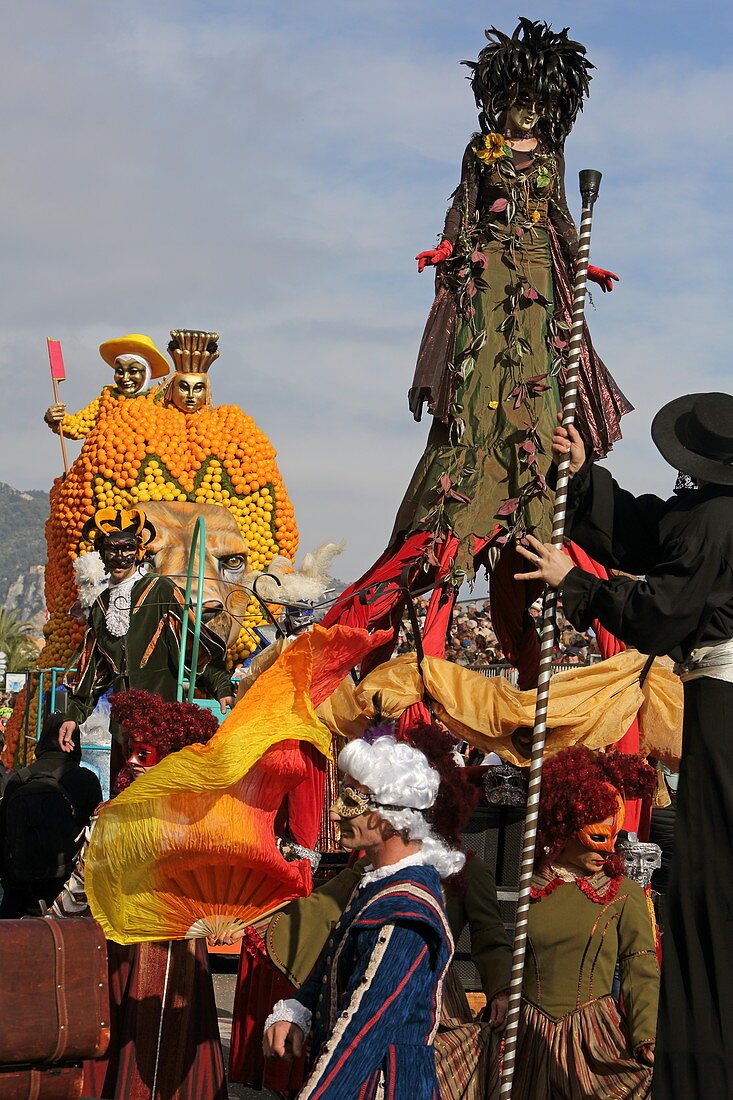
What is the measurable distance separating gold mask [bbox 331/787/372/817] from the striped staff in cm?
42

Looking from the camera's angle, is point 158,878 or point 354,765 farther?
point 158,878

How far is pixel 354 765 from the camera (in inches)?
128

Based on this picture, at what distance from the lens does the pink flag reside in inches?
543

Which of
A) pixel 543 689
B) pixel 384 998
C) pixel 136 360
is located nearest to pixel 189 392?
pixel 136 360

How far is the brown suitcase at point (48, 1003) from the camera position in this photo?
11.8ft

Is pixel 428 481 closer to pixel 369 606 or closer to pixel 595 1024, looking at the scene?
pixel 369 606

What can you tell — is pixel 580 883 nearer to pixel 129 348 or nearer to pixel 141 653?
pixel 141 653

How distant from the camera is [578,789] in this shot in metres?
4.30

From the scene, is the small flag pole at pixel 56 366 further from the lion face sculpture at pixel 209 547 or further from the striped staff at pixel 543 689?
the striped staff at pixel 543 689

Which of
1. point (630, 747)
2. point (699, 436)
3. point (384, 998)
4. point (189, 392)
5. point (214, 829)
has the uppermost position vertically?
point (189, 392)

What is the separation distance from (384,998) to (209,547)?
963 cm

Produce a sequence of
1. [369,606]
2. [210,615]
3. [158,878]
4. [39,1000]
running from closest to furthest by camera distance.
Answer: [39,1000]
[158,878]
[369,606]
[210,615]

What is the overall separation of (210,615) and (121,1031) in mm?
5205

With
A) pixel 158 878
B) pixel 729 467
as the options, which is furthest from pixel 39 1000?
pixel 729 467
